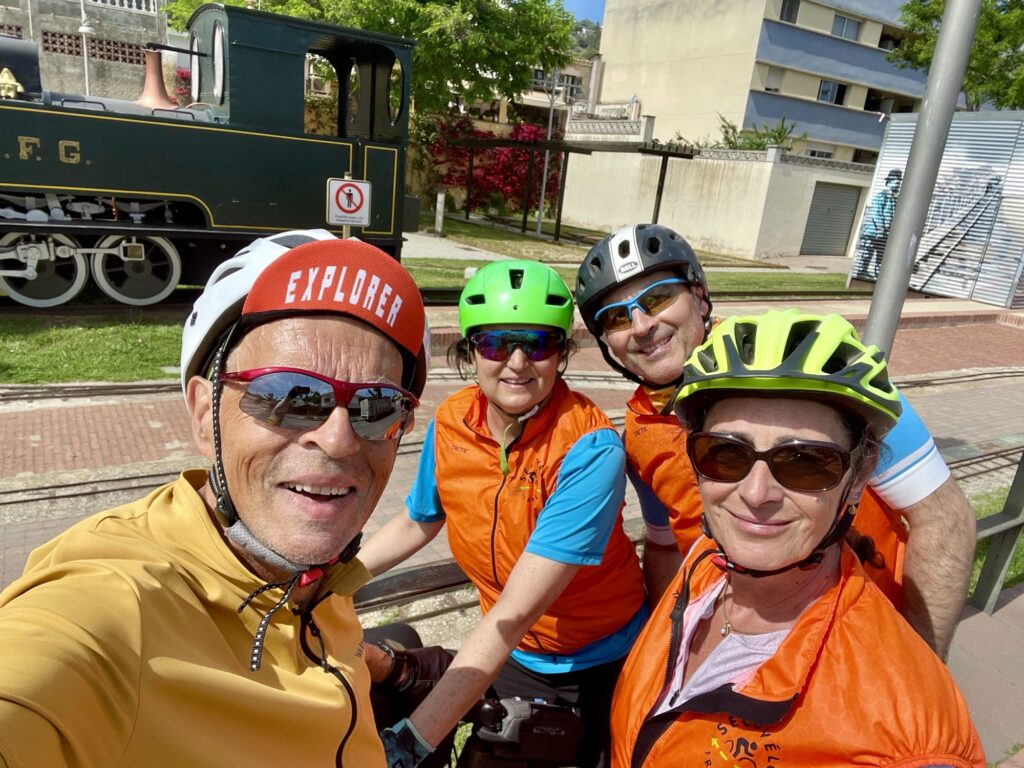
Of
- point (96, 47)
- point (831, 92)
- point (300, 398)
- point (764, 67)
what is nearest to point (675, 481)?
point (300, 398)

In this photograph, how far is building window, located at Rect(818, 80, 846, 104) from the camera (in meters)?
30.6

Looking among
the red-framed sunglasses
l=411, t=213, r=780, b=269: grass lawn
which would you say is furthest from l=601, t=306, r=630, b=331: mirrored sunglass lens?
l=411, t=213, r=780, b=269: grass lawn

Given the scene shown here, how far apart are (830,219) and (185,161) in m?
23.7

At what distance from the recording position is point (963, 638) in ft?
11.4

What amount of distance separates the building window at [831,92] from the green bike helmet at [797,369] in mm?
34204

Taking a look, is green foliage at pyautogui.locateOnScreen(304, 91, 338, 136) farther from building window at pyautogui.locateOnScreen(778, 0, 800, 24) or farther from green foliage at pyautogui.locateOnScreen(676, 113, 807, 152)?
building window at pyautogui.locateOnScreen(778, 0, 800, 24)

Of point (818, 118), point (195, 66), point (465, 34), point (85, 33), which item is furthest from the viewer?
point (818, 118)

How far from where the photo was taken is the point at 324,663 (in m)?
1.24

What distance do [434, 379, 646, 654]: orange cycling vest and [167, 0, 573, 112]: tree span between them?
18.7 meters

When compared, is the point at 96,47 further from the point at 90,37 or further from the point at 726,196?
the point at 726,196

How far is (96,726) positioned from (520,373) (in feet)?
4.40

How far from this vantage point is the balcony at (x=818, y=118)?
28766 millimetres

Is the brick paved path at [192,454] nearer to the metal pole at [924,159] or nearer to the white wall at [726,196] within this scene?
the metal pole at [924,159]

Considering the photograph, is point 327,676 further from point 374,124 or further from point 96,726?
point 374,124
